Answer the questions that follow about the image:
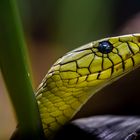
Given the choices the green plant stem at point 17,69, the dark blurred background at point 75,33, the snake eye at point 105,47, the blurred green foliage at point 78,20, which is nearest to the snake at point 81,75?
the snake eye at point 105,47

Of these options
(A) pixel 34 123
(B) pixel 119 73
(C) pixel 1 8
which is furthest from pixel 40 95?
(C) pixel 1 8

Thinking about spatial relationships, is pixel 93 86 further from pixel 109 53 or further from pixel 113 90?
pixel 113 90

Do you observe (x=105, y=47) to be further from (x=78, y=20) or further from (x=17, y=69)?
(x=78, y=20)

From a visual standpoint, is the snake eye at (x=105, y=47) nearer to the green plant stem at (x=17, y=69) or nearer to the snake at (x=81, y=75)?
the snake at (x=81, y=75)

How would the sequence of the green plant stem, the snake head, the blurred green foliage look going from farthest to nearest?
the blurred green foliage < the snake head < the green plant stem

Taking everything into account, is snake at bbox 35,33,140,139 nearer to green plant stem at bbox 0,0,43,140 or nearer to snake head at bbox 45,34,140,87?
snake head at bbox 45,34,140,87

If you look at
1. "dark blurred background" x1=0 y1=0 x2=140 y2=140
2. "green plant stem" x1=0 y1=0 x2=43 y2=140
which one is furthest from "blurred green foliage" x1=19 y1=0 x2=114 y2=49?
"green plant stem" x1=0 y1=0 x2=43 y2=140

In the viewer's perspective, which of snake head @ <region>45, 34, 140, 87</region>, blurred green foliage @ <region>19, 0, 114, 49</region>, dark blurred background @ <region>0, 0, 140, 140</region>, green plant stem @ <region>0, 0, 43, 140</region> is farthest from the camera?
blurred green foliage @ <region>19, 0, 114, 49</region>
